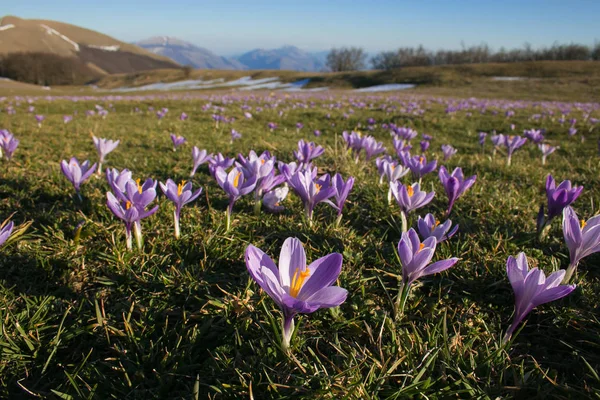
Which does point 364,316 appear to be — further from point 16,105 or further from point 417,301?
point 16,105

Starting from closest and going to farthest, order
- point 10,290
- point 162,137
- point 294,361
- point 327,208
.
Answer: point 294,361, point 10,290, point 327,208, point 162,137

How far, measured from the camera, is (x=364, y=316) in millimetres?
1723

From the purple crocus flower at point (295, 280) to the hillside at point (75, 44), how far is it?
16053cm

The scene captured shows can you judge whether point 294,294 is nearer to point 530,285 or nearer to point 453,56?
point 530,285

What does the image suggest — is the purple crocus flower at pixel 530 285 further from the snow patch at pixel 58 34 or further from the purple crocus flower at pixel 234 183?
the snow patch at pixel 58 34

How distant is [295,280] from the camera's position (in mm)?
1278

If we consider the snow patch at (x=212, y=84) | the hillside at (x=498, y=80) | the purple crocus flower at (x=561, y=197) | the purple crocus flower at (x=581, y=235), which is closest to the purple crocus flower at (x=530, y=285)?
the purple crocus flower at (x=581, y=235)

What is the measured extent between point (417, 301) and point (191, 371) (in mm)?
1138

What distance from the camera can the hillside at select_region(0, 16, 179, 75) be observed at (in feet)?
472

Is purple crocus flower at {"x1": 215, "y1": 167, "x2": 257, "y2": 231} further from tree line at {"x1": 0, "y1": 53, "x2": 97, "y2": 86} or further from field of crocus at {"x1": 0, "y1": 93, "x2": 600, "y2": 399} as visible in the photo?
tree line at {"x1": 0, "y1": 53, "x2": 97, "y2": 86}

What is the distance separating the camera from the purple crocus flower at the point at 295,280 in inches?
45.7

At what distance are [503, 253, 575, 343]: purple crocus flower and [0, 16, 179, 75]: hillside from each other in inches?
6335

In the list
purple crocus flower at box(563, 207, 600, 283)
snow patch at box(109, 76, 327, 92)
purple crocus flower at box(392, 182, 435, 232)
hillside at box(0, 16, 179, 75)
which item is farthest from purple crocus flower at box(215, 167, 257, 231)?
hillside at box(0, 16, 179, 75)

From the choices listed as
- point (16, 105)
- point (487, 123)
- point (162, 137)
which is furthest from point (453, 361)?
point (16, 105)
